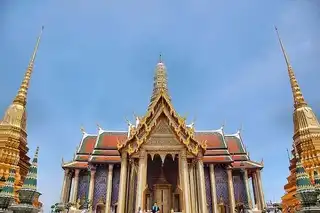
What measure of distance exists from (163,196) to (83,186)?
749 cm

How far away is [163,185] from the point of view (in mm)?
15602

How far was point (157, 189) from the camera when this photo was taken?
15.6 m

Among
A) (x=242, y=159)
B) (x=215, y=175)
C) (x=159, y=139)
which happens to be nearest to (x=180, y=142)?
(x=159, y=139)

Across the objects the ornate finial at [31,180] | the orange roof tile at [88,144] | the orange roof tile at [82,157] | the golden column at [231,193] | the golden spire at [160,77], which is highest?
the golden spire at [160,77]

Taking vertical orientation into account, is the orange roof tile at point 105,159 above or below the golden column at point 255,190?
above

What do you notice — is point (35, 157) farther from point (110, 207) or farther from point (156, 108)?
point (110, 207)

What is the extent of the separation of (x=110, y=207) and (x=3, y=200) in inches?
481

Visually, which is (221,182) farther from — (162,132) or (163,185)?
(162,132)

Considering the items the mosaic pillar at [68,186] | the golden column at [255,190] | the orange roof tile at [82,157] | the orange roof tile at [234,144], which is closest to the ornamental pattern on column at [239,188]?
the golden column at [255,190]

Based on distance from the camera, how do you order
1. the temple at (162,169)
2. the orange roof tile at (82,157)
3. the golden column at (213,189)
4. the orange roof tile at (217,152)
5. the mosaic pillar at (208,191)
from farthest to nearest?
the orange roof tile at (82,157), the orange roof tile at (217,152), the mosaic pillar at (208,191), the golden column at (213,189), the temple at (162,169)

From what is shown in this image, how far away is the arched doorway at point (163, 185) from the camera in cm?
1540

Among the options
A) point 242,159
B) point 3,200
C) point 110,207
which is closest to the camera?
point 3,200

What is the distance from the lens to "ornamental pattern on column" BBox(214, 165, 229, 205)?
19.6 metres

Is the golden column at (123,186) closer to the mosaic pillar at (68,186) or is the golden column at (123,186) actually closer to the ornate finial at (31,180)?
the mosaic pillar at (68,186)
